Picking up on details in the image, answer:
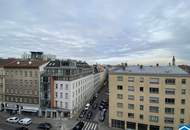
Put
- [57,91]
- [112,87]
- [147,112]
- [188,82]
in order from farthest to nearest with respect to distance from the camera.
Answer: [57,91] < [112,87] < [147,112] < [188,82]

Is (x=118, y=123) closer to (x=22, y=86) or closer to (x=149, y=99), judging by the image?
(x=149, y=99)

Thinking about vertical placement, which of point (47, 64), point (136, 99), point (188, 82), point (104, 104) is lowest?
point (104, 104)

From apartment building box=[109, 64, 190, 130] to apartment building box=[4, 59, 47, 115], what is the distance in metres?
26.7

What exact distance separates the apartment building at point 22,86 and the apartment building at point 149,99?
2669 centimetres

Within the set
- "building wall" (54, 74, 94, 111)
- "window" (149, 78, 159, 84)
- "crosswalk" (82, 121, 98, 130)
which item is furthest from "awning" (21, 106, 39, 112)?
"window" (149, 78, 159, 84)

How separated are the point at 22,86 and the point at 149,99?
4334 cm

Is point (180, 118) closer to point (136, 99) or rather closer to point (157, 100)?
point (157, 100)

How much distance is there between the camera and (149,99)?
48.9 meters

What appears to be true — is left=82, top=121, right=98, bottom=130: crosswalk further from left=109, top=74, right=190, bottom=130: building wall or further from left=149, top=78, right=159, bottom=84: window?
left=149, top=78, right=159, bottom=84: window

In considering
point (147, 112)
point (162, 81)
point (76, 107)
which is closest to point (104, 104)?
point (76, 107)

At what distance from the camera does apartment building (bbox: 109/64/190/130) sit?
152ft

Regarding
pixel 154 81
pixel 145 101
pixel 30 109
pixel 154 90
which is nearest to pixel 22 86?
pixel 30 109

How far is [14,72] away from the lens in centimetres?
6656

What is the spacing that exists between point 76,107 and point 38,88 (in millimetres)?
14564
